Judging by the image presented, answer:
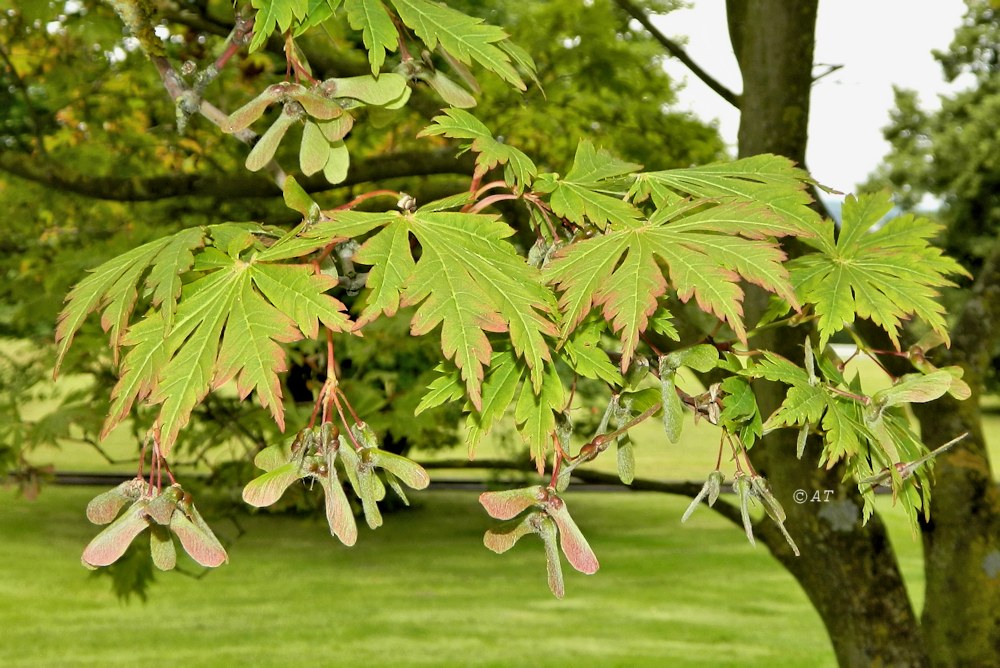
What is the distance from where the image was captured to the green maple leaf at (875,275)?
136 cm

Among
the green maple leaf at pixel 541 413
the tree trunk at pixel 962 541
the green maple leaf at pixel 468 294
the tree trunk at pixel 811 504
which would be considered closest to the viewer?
the green maple leaf at pixel 468 294

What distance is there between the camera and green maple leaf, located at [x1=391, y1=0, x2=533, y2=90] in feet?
4.45

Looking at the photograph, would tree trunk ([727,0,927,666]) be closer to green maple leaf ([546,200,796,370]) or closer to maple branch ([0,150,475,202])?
maple branch ([0,150,475,202])

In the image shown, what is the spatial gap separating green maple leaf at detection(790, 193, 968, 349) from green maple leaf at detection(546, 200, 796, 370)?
205mm

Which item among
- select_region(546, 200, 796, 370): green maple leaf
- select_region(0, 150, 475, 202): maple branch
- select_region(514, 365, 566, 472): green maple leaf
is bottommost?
select_region(514, 365, 566, 472): green maple leaf

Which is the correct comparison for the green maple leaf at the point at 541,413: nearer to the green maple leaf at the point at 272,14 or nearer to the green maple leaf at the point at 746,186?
the green maple leaf at the point at 746,186

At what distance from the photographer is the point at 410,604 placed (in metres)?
8.43

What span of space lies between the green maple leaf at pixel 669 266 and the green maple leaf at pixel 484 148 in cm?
17

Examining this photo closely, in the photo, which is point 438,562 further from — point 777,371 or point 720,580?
point 777,371

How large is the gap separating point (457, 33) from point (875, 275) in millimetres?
649

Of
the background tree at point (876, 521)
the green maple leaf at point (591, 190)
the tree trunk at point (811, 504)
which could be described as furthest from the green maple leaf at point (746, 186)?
the tree trunk at point (811, 504)

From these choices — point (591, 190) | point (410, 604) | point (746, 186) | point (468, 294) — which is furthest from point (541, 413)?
point (410, 604)

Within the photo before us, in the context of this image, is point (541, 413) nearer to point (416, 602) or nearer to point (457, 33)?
point (457, 33)

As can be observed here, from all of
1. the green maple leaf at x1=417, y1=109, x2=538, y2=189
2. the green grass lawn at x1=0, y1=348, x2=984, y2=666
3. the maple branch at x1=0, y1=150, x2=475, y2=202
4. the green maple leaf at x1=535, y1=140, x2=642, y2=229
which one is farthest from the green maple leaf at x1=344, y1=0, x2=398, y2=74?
the green grass lawn at x1=0, y1=348, x2=984, y2=666
